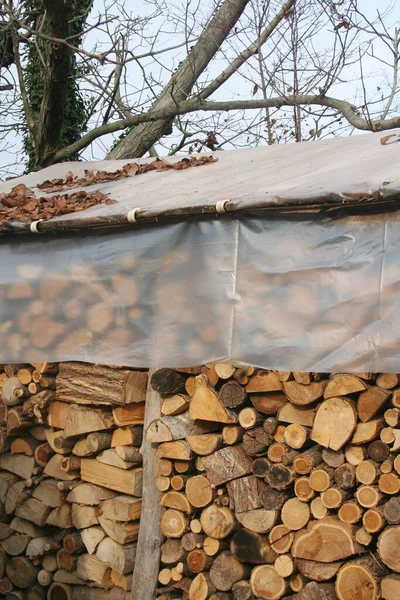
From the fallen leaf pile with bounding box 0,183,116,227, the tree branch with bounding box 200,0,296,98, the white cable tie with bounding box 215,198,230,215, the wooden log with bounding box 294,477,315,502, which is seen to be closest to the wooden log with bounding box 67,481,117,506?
the wooden log with bounding box 294,477,315,502

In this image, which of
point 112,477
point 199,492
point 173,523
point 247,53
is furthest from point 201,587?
point 247,53

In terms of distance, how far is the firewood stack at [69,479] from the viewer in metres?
4.07

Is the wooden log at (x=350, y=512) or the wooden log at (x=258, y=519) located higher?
the wooden log at (x=350, y=512)

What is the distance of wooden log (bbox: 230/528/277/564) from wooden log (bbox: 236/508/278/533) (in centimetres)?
3

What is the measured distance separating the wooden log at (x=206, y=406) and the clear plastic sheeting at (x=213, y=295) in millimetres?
205

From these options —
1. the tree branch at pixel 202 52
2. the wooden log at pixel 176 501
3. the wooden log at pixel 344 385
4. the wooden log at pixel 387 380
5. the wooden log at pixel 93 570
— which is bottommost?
the wooden log at pixel 93 570

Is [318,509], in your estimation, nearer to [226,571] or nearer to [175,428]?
[226,571]

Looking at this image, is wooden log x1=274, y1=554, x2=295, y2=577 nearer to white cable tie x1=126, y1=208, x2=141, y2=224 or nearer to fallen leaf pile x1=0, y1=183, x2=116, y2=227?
white cable tie x1=126, y1=208, x2=141, y2=224

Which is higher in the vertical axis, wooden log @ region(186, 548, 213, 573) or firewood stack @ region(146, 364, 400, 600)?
firewood stack @ region(146, 364, 400, 600)

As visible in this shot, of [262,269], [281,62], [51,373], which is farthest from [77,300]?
[281,62]

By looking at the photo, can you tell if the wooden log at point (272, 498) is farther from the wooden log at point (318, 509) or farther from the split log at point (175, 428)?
the split log at point (175, 428)

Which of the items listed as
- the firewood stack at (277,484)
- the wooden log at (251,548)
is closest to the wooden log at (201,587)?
the firewood stack at (277,484)

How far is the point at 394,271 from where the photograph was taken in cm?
302

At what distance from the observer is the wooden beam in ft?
12.7
